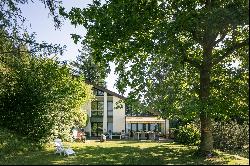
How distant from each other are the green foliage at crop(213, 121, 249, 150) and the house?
89.4ft

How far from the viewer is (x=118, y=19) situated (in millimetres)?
24344

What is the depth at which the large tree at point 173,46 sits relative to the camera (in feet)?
75.7

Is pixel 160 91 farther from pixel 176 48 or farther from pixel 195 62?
pixel 176 48

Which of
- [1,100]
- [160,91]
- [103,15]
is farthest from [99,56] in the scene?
[1,100]

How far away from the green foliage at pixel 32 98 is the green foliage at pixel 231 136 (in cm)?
1262

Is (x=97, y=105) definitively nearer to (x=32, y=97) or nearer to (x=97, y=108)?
(x=97, y=108)

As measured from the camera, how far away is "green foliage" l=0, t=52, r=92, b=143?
108 ft

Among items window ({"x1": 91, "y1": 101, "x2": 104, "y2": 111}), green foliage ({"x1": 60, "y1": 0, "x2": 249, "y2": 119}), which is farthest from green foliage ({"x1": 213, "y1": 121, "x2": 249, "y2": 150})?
window ({"x1": 91, "y1": 101, "x2": 104, "y2": 111})

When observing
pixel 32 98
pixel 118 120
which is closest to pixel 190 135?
pixel 32 98

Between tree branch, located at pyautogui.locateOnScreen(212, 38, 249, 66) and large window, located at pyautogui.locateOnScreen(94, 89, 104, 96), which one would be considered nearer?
tree branch, located at pyautogui.locateOnScreen(212, 38, 249, 66)

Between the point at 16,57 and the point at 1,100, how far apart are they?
5.80 meters

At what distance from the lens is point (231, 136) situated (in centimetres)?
3312

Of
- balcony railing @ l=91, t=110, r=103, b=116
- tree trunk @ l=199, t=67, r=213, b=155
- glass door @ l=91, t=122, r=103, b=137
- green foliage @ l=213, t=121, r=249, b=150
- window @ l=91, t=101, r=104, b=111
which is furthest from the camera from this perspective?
glass door @ l=91, t=122, r=103, b=137

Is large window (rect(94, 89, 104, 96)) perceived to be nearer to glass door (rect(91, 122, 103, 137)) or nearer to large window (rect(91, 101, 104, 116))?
large window (rect(91, 101, 104, 116))
